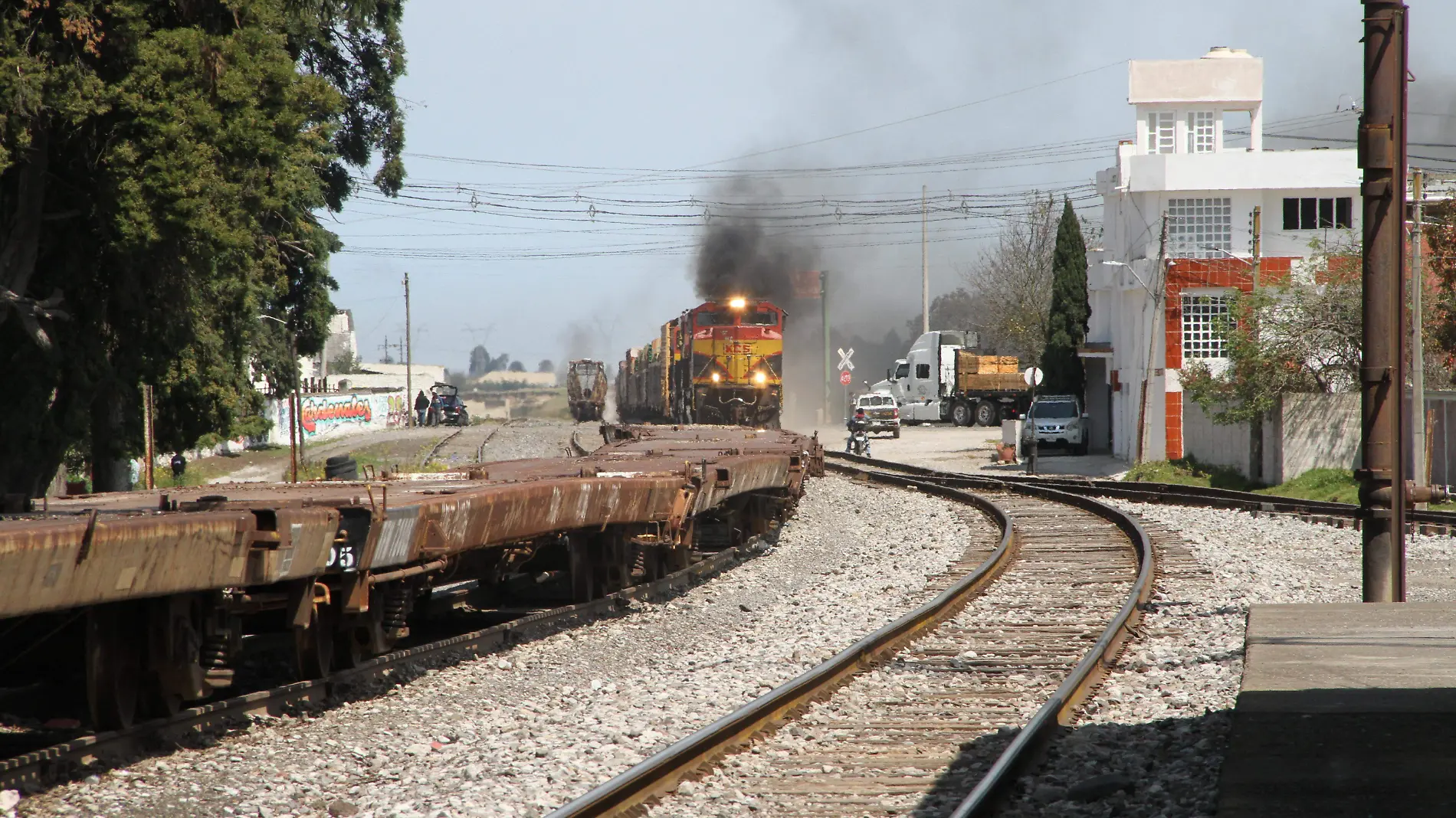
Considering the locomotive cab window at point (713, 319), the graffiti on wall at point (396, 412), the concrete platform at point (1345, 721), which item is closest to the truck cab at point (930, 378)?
the graffiti on wall at point (396, 412)

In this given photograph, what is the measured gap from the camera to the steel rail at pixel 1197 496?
788 inches

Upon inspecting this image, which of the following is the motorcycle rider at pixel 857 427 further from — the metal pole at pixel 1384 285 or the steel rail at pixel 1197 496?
the metal pole at pixel 1384 285

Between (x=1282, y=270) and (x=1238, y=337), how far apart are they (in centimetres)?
753

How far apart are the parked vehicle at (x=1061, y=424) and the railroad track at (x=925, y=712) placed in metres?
29.6

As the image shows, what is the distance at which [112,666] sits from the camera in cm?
655

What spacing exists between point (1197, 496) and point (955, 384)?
3692 centimetres

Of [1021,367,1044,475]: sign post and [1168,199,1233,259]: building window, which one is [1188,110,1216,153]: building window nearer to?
[1168,199,1233,259]: building window

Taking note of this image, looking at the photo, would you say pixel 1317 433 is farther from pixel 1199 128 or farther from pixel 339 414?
pixel 339 414

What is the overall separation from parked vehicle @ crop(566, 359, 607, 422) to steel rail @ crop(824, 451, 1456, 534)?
33484 millimetres

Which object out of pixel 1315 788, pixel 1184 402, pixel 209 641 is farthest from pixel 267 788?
pixel 1184 402

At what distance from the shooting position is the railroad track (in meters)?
6.02

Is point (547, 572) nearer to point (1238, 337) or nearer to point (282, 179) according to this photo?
point (282, 179)

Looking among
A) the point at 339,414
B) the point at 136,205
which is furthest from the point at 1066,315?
the point at 136,205

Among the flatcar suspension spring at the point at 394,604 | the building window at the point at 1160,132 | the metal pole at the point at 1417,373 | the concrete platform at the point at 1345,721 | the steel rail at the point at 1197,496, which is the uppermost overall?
the building window at the point at 1160,132
